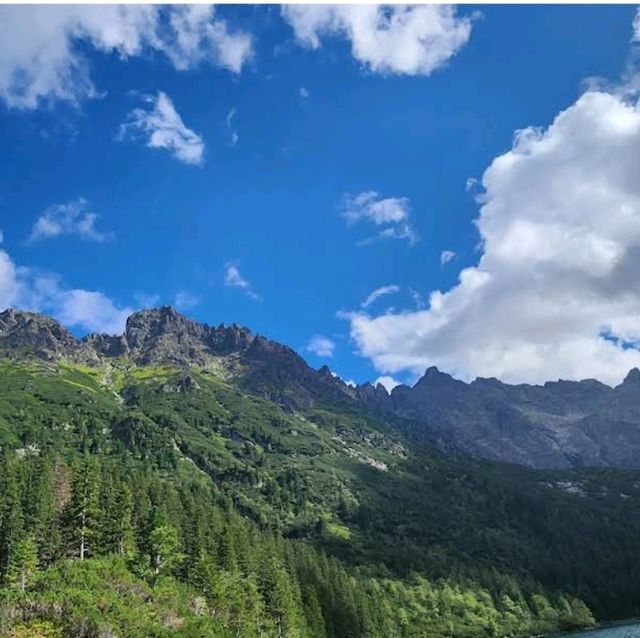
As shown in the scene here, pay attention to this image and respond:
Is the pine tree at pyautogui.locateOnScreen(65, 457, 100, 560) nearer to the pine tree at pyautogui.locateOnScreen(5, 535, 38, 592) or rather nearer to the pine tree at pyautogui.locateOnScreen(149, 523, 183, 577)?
the pine tree at pyautogui.locateOnScreen(5, 535, 38, 592)

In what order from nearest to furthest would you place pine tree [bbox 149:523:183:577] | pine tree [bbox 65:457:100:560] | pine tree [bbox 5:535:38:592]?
pine tree [bbox 5:535:38:592] < pine tree [bbox 149:523:183:577] < pine tree [bbox 65:457:100:560]

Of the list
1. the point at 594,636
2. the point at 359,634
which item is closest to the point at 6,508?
the point at 359,634

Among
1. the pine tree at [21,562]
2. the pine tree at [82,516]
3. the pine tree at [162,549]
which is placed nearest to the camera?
the pine tree at [21,562]

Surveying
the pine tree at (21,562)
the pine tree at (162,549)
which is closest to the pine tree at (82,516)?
the pine tree at (21,562)

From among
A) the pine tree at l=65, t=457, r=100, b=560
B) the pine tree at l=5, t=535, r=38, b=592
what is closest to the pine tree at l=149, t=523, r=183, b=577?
the pine tree at l=65, t=457, r=100, b=560

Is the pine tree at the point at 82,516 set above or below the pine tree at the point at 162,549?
above

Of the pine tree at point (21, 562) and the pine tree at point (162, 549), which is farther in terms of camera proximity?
the pine tree at point (162, 549)

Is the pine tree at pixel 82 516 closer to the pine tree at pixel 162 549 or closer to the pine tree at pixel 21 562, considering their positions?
the pine tree at pixel 21 562

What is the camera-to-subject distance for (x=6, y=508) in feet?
413

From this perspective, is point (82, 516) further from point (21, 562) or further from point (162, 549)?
point (162, 549)

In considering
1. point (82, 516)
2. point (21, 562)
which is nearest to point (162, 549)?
point (82, 516)

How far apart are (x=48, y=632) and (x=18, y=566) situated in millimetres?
47998

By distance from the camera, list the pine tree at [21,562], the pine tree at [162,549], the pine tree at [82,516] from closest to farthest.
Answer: the pine tree at [21,562] < the pine tree at [162,549] < the pine tree at [82,516]

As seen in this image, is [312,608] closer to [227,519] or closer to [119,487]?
[227,519]
